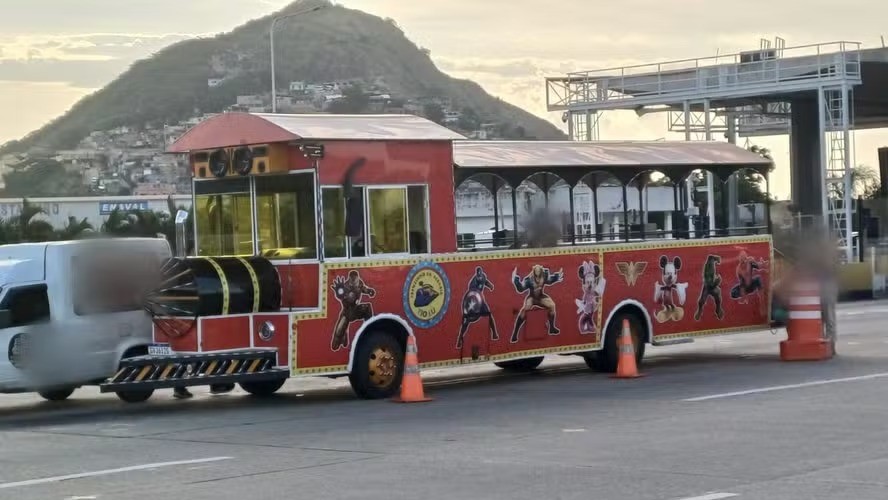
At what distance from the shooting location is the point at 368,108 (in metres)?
49.5

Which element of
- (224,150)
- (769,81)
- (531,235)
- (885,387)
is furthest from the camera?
(769,81)

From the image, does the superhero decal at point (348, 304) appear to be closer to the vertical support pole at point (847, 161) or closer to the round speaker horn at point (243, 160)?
the round speaker horn at point (243, 160)

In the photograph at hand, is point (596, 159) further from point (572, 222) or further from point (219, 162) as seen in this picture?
point (219, 162)

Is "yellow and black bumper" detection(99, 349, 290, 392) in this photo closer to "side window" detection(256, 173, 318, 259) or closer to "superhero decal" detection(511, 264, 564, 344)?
"side window" detection(256, 173, 318, 259)

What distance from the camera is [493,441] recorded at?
1269 centimetres

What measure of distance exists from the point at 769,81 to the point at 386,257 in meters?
34.7

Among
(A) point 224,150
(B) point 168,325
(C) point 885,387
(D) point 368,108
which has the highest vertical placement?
(D) point 368,108

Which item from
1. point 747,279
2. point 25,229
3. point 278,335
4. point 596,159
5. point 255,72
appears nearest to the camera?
point 278,335

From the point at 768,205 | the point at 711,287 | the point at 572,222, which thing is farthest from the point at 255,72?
the point at 572,222

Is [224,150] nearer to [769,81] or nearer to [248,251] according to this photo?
[248,251]

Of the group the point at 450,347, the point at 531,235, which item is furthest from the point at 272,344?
the point at 531,235

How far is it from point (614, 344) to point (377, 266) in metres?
4.52

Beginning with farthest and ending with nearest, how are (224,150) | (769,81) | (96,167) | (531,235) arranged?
(96,167) → (769,81) → (531,235) → (224,150)

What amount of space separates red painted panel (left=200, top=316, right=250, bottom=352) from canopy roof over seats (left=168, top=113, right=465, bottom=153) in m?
2.26
